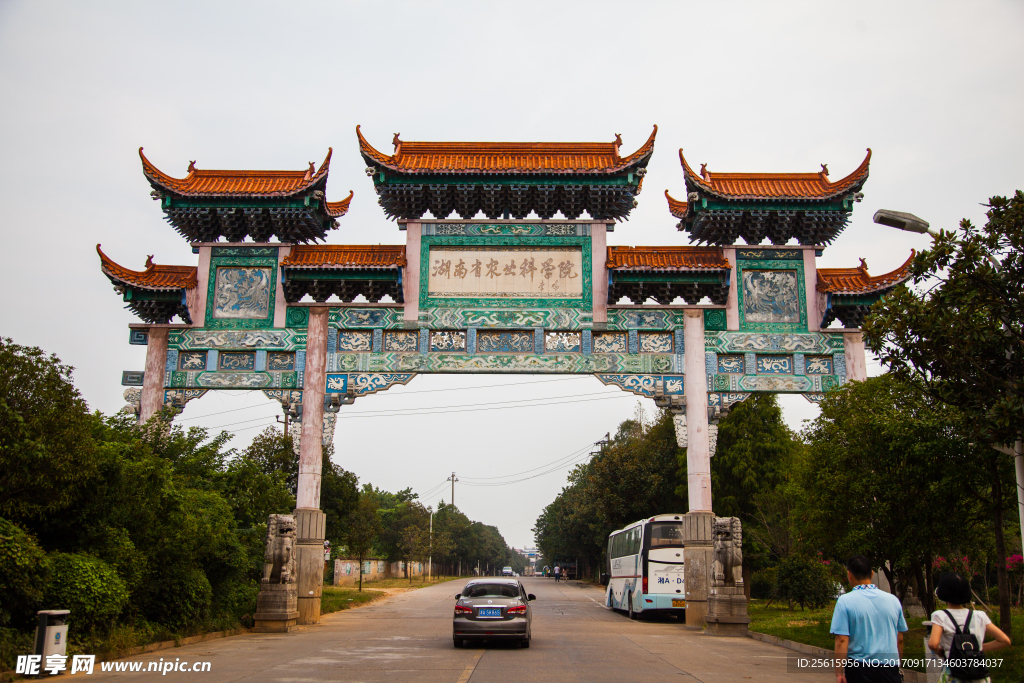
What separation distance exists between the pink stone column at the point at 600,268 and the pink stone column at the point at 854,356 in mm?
6276

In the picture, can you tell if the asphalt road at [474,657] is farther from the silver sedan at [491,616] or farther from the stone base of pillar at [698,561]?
the stone base of pillar at [698,561]

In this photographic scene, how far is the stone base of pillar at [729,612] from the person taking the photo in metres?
18.5

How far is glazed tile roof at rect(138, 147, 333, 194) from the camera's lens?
68.1 ft

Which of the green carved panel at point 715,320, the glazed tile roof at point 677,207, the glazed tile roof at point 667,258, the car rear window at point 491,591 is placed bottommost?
the car rear window at point 491,591

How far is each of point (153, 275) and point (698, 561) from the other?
15.9 metres

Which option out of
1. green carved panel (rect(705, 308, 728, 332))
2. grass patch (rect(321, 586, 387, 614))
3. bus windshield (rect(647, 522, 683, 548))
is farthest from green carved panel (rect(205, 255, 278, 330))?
bus windshield (rect(647, 522, 683, 548))

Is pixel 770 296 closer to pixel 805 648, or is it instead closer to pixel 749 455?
pixel 805 648

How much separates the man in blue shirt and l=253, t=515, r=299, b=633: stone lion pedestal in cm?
1518

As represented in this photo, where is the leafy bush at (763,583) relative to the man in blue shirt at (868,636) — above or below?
below

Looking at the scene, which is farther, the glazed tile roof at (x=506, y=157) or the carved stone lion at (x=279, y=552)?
the glazed tile roof at (x=506, y=157)

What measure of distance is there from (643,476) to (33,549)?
29789 millimetres

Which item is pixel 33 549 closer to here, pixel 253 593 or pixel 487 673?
pixel 487 673

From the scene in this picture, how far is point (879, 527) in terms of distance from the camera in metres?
14.2

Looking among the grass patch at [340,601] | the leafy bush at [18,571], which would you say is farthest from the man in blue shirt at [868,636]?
the grass patch at [340,601]
